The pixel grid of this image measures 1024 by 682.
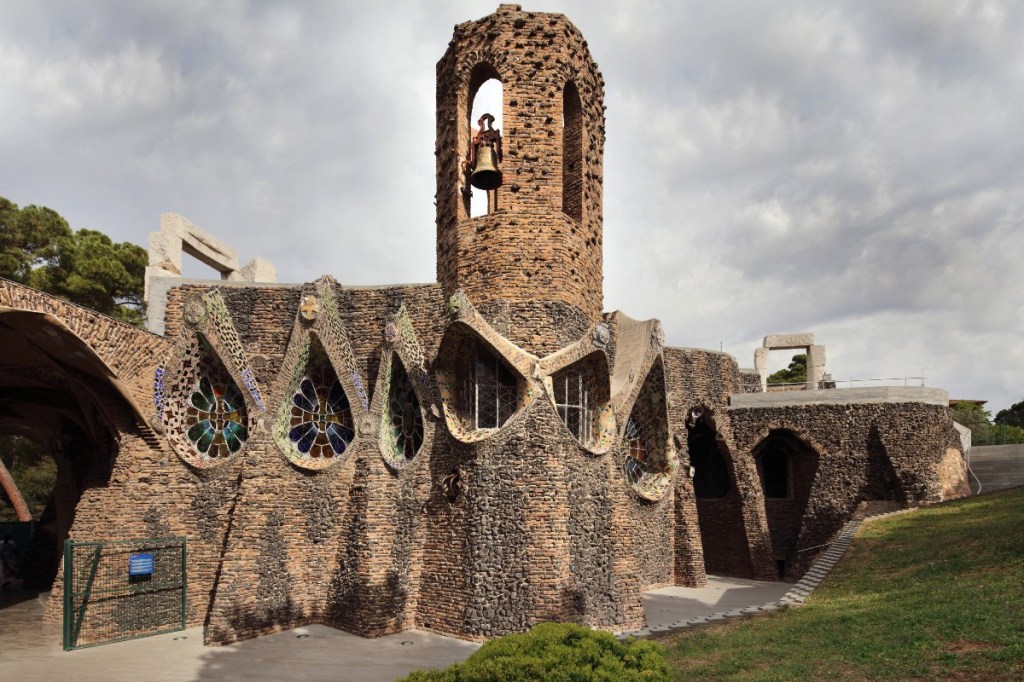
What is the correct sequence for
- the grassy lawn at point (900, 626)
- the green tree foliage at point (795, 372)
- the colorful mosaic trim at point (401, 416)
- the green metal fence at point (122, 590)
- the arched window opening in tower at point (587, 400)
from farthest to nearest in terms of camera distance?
the green tree foliage at point (795, 372) → the colorful mosaic trim at point (401, 416) → the arched window opening in tower at point (587, 400) → the green metal fence at point (122, 590) → the grassy lawn at point (900, 626)

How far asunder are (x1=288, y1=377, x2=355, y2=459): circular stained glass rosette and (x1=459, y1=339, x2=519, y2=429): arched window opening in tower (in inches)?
81.0

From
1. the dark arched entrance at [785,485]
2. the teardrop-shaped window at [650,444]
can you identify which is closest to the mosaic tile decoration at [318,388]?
the teardrop-shaped window at [650,444]

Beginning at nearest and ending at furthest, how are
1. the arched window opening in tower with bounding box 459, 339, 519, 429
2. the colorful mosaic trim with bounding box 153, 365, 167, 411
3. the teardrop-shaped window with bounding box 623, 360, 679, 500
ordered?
the arched window opening in tower with bounding box 459, 339, 519, 429 < the colorful mosaic trim with bounding box 153, 365, 167, 411 < the teardrop-shaped window with bounding box 623, 360, 679, 500

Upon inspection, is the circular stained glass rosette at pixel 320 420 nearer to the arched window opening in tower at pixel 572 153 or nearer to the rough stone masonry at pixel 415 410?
the rough stone masonry at pixel 415 410

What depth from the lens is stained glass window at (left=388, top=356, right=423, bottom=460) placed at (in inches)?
405

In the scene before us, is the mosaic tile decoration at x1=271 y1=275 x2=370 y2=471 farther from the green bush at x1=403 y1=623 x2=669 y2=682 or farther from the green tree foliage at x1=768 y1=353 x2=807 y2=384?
the green tree foliage at x1=768 y1=353 x2=807 y2=384

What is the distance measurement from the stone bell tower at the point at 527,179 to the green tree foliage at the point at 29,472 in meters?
19.1

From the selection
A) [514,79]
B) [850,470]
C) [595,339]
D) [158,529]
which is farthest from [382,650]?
[850,470]

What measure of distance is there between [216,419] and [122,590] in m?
2.63

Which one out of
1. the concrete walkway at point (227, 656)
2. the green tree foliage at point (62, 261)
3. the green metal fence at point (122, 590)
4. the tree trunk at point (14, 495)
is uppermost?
the green tree foliage at point (62, 261)

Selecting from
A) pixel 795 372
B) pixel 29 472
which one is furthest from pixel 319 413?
pixel 795 372

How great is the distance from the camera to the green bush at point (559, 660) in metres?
3.90

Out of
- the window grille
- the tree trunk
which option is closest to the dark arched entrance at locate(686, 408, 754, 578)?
the window grille

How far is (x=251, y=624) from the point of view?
9016 millimetres
